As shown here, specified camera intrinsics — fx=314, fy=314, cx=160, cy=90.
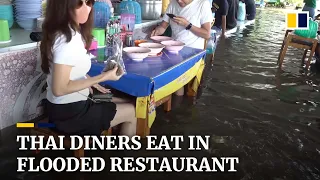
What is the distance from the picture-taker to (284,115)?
294 centimetres

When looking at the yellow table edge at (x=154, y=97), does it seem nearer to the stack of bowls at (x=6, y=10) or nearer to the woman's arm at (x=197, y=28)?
the woman's arm at (x=197, y=28)

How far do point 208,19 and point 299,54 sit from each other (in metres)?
3.26

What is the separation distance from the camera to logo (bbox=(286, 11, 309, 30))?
15.0ft

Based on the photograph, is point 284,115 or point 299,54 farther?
point 299,54

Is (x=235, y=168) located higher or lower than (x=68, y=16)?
lower

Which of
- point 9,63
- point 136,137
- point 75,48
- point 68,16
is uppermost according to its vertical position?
point 68,16

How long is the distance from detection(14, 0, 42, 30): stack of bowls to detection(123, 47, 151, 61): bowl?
34.2 inches

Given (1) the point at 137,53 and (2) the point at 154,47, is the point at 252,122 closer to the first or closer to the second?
(2) the point at 154,47

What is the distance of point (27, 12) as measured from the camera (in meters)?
2.56

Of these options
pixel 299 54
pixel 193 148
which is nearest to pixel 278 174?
pixel 193 148

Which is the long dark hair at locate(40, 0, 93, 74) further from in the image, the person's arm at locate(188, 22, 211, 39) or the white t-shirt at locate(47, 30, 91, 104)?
the person's arm at locate(188, 22, 211, 39)

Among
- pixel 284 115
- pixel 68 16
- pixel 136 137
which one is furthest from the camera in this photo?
pixel 284 115

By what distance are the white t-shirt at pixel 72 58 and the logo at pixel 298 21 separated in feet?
12.4

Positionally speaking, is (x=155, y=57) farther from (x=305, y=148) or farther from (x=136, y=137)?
(x=305, y=148)
